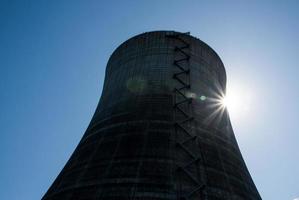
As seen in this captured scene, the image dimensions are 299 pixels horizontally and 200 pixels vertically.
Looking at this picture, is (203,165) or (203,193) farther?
(203,165)

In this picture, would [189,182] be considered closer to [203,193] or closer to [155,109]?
[203,193]

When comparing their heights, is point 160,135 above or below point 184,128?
below

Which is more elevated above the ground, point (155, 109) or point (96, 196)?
point (155, 109)

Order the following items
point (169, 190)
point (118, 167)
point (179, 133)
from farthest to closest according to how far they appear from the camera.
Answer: point (179, 133) → point (118, 167) → point (169, 190)

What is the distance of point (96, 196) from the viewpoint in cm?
742

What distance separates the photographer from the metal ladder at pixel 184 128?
7.69 meters

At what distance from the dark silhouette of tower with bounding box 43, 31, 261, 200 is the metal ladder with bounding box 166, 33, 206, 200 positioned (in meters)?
0.03

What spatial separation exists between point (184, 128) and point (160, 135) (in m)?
0.80

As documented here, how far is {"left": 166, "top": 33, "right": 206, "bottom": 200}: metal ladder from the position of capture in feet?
25.2

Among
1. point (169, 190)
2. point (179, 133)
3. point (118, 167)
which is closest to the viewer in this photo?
point (169, 190)

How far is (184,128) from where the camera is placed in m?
9.10

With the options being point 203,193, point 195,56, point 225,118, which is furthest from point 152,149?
point 195,56

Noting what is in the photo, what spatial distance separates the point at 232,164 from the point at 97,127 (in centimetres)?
436

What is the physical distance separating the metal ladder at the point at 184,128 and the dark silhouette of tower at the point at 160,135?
0.03m
